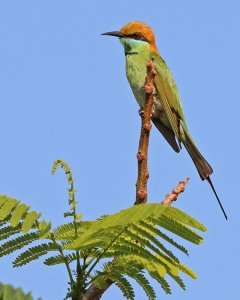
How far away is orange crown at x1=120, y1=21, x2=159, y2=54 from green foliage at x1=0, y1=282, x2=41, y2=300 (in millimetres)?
5404

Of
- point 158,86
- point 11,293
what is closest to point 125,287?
point 11,293

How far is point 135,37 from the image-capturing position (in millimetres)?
6211

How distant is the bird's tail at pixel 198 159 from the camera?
4.36m

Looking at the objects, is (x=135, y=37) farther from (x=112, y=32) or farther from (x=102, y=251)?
(x=102, y=251)

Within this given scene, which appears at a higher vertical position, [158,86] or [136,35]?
[136,35]

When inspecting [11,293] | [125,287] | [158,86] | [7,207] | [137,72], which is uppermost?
[137,72]

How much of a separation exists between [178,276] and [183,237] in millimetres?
265

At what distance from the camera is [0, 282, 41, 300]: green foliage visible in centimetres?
93

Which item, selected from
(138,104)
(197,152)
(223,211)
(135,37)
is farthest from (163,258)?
(135,37)

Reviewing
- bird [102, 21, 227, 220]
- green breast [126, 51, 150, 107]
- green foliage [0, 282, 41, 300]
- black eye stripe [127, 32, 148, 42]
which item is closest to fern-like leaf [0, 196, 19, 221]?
green foliage [0, 282, 41, 300]

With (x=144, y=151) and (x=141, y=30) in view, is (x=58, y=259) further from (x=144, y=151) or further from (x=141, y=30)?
(x=141, y=30)

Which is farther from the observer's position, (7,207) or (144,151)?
(144,151)

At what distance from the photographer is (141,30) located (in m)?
6.27

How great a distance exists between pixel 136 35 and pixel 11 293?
5.44m
